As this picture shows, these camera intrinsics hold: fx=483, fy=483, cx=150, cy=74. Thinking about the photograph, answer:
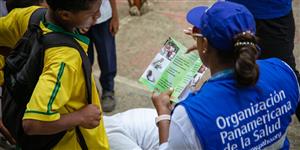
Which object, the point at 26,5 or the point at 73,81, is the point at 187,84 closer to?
the point at 73,81

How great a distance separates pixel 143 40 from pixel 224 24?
3458 millimetres

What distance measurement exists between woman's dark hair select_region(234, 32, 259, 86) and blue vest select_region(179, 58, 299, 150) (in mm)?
66

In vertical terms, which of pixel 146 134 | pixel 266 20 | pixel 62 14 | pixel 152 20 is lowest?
pixel 152 20

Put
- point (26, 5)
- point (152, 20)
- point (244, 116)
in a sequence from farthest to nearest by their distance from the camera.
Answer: point (152, 20) < point (26, 5) < point (244, 116)

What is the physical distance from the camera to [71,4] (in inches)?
79.3

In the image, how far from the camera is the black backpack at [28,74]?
2.03 m

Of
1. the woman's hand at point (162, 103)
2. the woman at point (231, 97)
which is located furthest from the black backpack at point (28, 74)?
the woman at point (231, 97)

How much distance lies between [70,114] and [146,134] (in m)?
0.71

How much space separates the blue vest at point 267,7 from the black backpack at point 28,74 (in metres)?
1.53

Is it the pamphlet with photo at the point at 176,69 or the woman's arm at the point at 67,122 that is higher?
the woman's arm at the point at 67,122

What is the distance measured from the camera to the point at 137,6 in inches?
227

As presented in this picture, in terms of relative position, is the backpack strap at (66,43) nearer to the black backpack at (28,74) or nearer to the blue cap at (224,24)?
the black backpack at (28,74)

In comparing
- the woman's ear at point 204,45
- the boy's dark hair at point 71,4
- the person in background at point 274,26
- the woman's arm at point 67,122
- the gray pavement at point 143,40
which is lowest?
the gray pavement at point 143,40

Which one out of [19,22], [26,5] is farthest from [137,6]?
[19,22]
